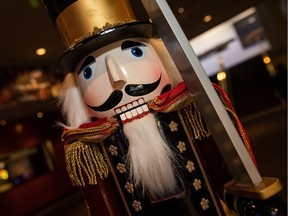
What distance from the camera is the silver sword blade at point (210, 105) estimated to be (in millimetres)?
585

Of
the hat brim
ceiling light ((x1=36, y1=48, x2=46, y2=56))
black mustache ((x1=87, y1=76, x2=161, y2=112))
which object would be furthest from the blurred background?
black mustache ((x1=87, y1=76, x2=161, y2=112))

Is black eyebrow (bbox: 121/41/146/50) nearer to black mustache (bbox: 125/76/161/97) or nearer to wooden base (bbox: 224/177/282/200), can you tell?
black mustache (bbox: 125/76/161/97)

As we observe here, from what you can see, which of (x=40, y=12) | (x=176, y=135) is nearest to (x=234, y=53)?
(x=40, y=12)

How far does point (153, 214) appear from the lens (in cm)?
90

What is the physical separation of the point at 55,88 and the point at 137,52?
4.27 m

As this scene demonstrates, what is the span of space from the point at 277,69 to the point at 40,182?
16.1 ft

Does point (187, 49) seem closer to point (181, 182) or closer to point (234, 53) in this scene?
point (181, 182)

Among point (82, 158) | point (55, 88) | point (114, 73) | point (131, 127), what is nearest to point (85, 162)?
point (82, 158)

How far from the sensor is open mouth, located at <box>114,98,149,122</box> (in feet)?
2.85

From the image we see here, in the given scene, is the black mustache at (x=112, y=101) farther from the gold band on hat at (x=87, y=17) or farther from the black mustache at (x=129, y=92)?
the gold band on hat at (x=87, y=17)

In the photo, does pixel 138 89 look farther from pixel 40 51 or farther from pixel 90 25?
pixel 40 51

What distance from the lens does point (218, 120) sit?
60 cm

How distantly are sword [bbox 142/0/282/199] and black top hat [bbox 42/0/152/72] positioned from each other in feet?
0.67

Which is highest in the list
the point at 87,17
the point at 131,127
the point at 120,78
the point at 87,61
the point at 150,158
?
the point at 87,17
